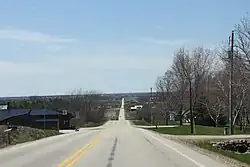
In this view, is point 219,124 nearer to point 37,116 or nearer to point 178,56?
point 178,56

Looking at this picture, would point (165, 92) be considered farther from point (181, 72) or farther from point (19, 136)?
point (19, 136)

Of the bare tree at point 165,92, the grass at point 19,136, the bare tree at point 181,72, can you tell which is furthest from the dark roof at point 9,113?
the grass at point 19,136

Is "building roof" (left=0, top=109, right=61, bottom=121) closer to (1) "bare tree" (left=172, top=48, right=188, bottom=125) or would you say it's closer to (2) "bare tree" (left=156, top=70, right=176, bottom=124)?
(2) "bare tree" (left=156, top=70, right=176, bottom=124)

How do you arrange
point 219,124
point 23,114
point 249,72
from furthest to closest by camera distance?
point 23,114 < point 219,124 < point 249,72

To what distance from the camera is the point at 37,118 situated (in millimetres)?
110500

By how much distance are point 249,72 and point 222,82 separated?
2400cm

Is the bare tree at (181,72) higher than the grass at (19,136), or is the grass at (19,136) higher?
the bare tree at (181,72)

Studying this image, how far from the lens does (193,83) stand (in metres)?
69.6

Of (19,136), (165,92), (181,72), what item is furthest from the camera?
(165,92)

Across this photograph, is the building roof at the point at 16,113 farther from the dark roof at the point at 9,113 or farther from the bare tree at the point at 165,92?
the bare tree at the point at 165,92

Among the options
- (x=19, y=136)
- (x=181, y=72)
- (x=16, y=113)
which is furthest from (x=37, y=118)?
(x=19, y=136)

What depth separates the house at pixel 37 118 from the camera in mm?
103312

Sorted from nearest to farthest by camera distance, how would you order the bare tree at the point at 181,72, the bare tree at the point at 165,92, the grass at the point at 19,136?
1. the grass at the point at 19,136
2. the bare tree at the point at 181,72
3. the bare tree at the point at 165,92

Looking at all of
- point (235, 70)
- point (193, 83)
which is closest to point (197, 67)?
point (193, 83)
